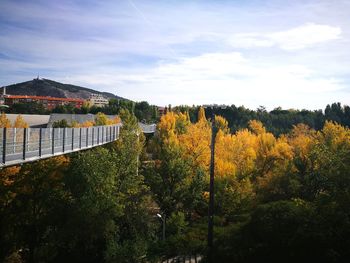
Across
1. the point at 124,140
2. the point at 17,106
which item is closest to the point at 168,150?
the point at 124,140

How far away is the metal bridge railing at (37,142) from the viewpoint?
15.0 m

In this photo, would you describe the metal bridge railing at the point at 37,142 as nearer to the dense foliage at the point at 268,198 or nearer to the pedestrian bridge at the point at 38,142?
the pedestrian bridge at the point at 38,142

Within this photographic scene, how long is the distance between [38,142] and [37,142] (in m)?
0.07

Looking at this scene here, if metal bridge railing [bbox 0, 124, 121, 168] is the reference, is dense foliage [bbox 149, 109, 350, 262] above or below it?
below

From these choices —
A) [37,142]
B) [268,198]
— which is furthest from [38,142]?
[268,198]

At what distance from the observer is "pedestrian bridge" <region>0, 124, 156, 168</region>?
15.1 meters

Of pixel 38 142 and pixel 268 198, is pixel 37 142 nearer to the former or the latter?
pixel 38 142

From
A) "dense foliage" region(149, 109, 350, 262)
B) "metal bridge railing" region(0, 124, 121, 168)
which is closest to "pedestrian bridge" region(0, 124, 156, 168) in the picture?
"metal bridge railing" region(0, 124, 121, 168)

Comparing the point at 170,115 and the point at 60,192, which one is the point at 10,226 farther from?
the point at 170,115

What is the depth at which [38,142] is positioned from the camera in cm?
1770

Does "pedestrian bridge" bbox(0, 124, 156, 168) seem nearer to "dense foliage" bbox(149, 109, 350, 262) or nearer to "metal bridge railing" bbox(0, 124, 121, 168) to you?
"metal bridge railing" bbox(0, 124, 121, 168)

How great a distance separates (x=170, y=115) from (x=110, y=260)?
121 feet

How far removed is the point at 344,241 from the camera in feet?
53.3

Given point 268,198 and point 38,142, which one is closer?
point 38,142
